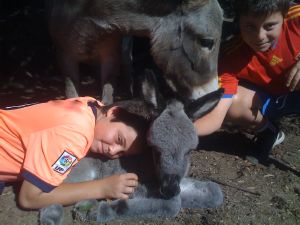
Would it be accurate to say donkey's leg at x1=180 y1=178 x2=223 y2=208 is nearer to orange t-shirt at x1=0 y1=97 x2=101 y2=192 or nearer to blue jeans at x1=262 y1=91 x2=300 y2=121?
orange t-shirt at x1=0 y1=97 x2=101 y2=192

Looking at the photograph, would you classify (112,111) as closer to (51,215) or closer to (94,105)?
(94,105)

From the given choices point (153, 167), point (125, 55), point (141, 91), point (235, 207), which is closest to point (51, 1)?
point (125, 55)

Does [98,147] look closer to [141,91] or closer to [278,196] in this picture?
[141,91]

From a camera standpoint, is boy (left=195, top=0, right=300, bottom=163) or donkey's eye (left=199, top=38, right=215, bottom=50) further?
donkey's eye (left=199, top=38, right=215, bottom=50)

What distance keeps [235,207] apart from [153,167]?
57cm

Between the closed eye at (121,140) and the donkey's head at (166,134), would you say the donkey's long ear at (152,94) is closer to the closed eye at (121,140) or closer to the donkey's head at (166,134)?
the donkey's head at (166,134)

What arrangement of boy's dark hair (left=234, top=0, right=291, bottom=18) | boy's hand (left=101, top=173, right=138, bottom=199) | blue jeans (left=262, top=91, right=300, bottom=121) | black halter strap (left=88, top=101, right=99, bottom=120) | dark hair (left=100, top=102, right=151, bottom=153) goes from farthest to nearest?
1. blue jeans (left=262, top=91, right=300, bottom=121)
2. boy's dark hair (left=234, top=0, right=291, bottom=18)
3. black halter strap (left=88, top=101, right=99, bottom=120)
4. dark hair (left=100, top=102, right=151, bottom=153)
5. boy's hand (left=101, top=173, right=138, bottom=199)

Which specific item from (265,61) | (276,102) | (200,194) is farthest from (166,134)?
(276,102)

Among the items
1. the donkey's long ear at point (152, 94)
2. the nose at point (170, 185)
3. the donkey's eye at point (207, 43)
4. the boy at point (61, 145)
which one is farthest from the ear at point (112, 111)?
the donkey's eye at point (207, 43)

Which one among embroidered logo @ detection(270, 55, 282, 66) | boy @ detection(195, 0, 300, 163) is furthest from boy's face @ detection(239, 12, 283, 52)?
embroidered logo @ detection(270, 55, 282, 66)

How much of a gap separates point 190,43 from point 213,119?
1.97 feet

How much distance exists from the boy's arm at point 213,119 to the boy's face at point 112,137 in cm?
71

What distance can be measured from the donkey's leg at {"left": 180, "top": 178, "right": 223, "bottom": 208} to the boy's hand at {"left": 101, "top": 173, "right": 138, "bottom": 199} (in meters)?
0.34

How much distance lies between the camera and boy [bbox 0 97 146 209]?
9.45 ft
